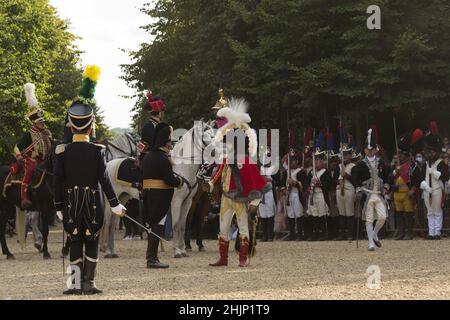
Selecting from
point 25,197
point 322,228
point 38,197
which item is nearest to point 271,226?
point 322,228

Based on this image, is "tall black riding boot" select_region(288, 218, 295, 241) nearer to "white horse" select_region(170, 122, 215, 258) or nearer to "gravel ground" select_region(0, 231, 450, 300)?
"gravel ground" select_region(0, 231, 450, 300)

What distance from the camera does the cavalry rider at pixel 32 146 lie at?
1978 cm

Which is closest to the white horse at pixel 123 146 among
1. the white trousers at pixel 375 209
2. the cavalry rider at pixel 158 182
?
the white trousers at pixel 375 209

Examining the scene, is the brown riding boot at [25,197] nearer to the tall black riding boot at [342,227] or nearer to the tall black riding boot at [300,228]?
the tall black riding boot at [300,228]

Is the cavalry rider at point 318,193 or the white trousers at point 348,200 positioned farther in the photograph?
the cavalry rider at point 318,193

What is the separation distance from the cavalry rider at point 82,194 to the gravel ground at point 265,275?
0.42m

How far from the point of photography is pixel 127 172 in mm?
20422

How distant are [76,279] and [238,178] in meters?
4.32

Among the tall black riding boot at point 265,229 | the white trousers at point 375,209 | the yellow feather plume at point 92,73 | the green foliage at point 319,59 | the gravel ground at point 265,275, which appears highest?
the green foliage at point 319,59

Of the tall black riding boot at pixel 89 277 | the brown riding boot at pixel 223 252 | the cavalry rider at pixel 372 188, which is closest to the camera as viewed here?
the tall black riding boot at pixel 89 277

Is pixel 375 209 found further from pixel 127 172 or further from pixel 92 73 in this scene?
pixel 92 73
